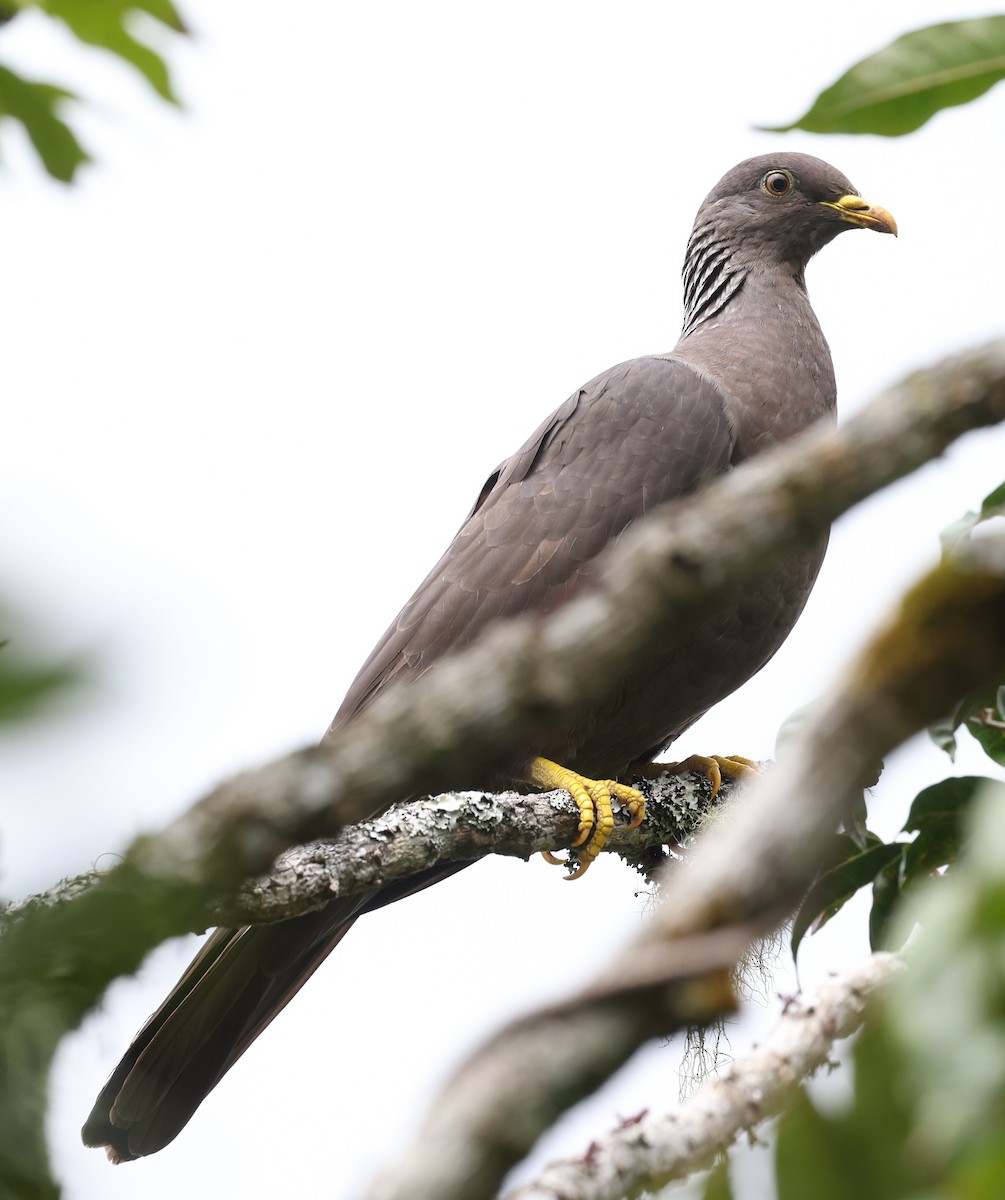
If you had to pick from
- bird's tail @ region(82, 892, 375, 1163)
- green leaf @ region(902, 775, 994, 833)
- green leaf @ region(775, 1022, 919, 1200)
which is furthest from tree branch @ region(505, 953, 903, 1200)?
bird's tail @ region(82, 892, 375, 1163)

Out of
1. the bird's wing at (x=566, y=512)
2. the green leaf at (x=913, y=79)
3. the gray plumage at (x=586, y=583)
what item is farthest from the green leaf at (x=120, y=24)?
the bird's wing at (x=566, y=512)

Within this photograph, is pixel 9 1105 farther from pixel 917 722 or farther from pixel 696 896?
pixel 917 722

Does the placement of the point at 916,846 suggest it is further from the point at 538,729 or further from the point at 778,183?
the point at 778,183

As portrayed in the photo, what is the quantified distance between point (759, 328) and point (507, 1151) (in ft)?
14.4

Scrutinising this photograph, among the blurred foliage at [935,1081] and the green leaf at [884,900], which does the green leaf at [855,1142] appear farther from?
the green leaf at [884,900]

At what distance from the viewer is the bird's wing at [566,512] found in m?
4.14

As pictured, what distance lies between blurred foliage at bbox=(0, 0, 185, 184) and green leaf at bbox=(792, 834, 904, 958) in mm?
1789

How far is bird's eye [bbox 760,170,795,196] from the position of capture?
546 cm

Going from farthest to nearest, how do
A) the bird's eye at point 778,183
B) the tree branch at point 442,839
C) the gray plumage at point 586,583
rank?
the bird's eye at point 778,183, the gray plumage at point 586,583, the tree branch at point 442,839

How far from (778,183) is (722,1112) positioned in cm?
453

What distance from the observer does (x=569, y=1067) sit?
733mm

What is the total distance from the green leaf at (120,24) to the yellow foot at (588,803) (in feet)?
8.59

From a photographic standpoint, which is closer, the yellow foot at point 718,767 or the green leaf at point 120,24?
the green leaf at point 120,24

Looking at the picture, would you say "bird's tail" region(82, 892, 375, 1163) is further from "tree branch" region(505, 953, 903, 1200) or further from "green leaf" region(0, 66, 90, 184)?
"green leaf" region(0, 66, 90, 184)
